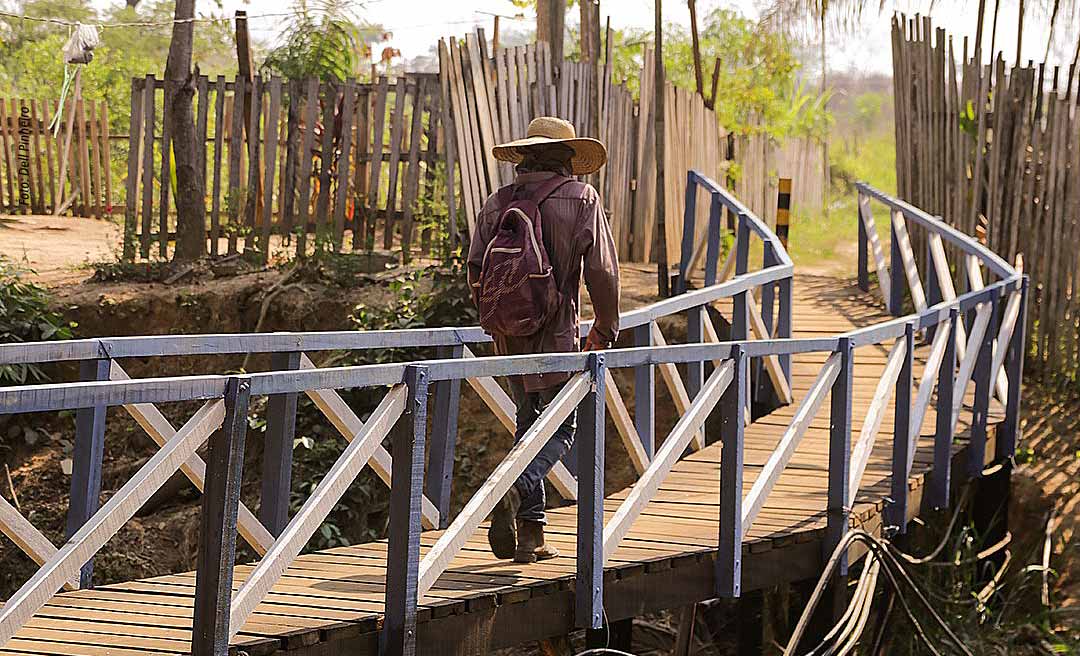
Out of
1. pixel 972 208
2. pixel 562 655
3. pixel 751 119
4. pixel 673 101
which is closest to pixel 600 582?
pixel 562 655

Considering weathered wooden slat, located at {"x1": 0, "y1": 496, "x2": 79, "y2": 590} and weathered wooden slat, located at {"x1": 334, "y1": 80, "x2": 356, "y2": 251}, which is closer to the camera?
weathered wooden slat, located at {"x1": 0, "y1": 496, "x2": 79, "y2": 590}

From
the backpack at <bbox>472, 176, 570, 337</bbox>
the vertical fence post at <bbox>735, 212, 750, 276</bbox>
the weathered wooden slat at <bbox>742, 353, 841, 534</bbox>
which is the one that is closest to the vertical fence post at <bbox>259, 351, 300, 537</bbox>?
the backpack at <bbox>472, 176, 570, 337</bbox>

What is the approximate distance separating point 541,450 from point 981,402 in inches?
136

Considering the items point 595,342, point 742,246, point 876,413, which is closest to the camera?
point 595,342

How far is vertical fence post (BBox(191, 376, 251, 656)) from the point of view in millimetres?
3602

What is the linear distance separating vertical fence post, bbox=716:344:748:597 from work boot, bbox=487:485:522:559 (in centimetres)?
83

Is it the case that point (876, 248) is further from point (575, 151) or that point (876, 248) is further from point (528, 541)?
point (528, 541)

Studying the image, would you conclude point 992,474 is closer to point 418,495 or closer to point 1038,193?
point 1038,193

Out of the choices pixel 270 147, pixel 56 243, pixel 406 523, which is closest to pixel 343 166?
pixel 270 147

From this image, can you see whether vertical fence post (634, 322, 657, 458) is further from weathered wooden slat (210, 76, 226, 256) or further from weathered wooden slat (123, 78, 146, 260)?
weathered wooden slat (123, 78, 146, 260)

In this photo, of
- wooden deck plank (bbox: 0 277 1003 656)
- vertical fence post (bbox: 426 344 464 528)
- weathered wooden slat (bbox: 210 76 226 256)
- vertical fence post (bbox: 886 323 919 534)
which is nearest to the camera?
wooden deck plank (bbox: 0 277 1003 656)

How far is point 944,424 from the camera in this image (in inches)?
262

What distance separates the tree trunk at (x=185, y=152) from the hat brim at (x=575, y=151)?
237 inches

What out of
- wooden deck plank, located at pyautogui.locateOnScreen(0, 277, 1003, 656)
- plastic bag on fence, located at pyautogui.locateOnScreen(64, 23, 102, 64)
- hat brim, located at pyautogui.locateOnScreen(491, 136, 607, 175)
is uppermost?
plastic bag on fence, located at pyautogui.locateOnScreen(64, 23, 102, 64)
